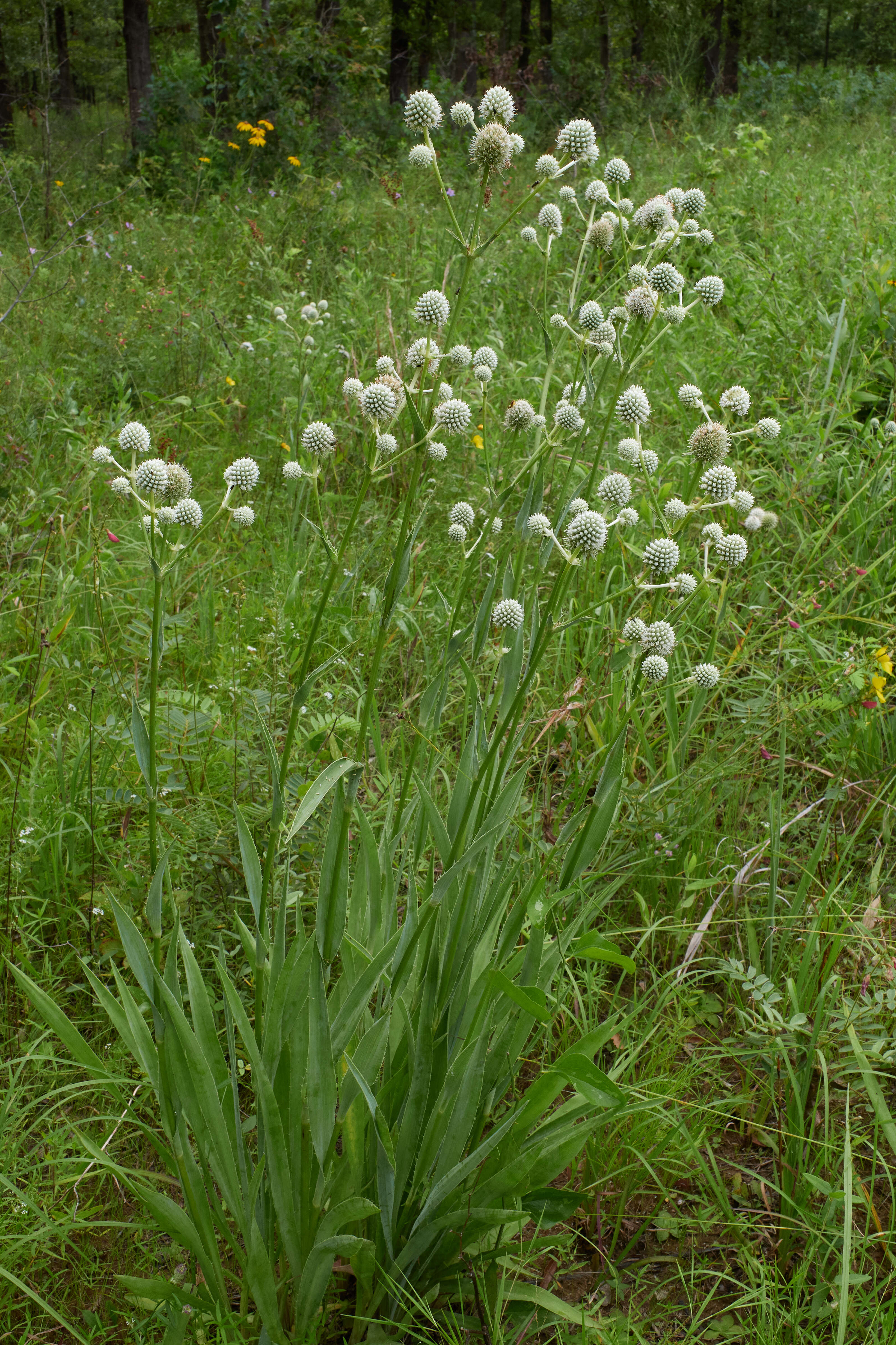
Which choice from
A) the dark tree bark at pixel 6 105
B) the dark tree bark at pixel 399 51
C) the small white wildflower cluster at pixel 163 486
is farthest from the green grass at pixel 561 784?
the dark tree bark at pixel 399 51

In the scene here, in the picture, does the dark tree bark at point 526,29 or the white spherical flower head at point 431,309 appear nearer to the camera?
the white spherical flower head at point 431,309

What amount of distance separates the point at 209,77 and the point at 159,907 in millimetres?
10832

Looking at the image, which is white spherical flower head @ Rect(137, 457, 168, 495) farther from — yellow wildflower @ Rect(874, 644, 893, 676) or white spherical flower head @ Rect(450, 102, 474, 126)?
yellow wildflower @ Rect(874, 644, 893, 676)

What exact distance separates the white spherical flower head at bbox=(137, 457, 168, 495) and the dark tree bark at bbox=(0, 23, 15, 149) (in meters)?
15.3

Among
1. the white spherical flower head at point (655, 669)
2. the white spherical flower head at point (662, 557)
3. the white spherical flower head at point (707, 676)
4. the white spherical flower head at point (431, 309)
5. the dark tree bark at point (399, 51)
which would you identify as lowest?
the white spherical flower head at point (707, 676)

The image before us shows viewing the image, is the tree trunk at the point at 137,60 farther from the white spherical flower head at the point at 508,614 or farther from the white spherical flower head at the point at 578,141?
the white spherical flower head at the point at 508,614

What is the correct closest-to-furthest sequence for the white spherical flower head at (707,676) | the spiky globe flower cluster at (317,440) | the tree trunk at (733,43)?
the spiky globe flower cluster at (317,440) < the white spherical flower head at (707,676) < the tree trunk at (733,43)

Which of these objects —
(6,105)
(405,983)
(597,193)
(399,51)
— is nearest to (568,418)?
(597,193)

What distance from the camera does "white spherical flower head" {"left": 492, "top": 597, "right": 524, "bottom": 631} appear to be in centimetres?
170

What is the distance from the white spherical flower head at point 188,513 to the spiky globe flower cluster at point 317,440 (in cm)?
23

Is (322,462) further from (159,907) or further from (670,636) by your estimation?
(159,907)

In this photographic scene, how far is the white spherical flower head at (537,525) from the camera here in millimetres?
1614

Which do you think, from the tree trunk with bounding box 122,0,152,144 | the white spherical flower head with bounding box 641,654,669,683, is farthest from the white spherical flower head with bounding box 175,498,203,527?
the tree trunk with bounding box 122,0,152,144

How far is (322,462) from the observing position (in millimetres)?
3625
